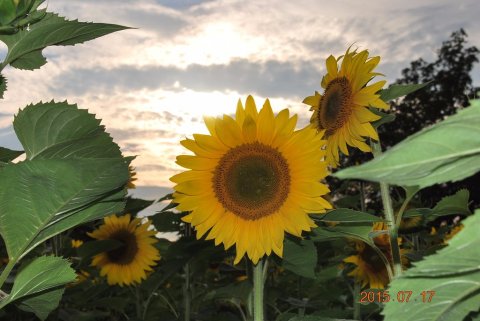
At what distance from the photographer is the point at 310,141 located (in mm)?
2016

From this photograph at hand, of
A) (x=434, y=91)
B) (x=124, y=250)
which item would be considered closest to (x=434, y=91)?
(x=434, y=91)

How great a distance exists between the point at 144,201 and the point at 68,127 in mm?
1967

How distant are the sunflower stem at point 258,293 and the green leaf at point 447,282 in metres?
1.05

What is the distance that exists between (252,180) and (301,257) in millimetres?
328

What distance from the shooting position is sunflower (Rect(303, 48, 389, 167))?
2119mm

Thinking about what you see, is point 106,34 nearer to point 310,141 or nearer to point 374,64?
point 310,141

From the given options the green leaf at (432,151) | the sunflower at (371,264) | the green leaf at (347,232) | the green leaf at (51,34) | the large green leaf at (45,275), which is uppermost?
the green leaf at (51,34)

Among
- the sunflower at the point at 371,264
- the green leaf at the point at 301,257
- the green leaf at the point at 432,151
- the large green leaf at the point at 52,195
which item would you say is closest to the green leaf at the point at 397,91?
the green leaf at the point at 301,257

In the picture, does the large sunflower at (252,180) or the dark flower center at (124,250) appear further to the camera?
the dark flower center at (124,250)

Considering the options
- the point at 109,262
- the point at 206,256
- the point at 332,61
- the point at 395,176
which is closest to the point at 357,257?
the point at 206,256

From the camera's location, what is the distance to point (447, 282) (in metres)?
0.71

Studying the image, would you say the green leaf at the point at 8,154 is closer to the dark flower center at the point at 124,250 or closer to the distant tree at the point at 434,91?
the dark flower center at the point at 124,250

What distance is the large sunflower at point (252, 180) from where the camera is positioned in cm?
201

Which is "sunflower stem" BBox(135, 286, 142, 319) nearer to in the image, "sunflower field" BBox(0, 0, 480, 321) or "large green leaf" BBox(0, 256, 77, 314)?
"sunflower field" BBox(0, 0, 480, 321)
